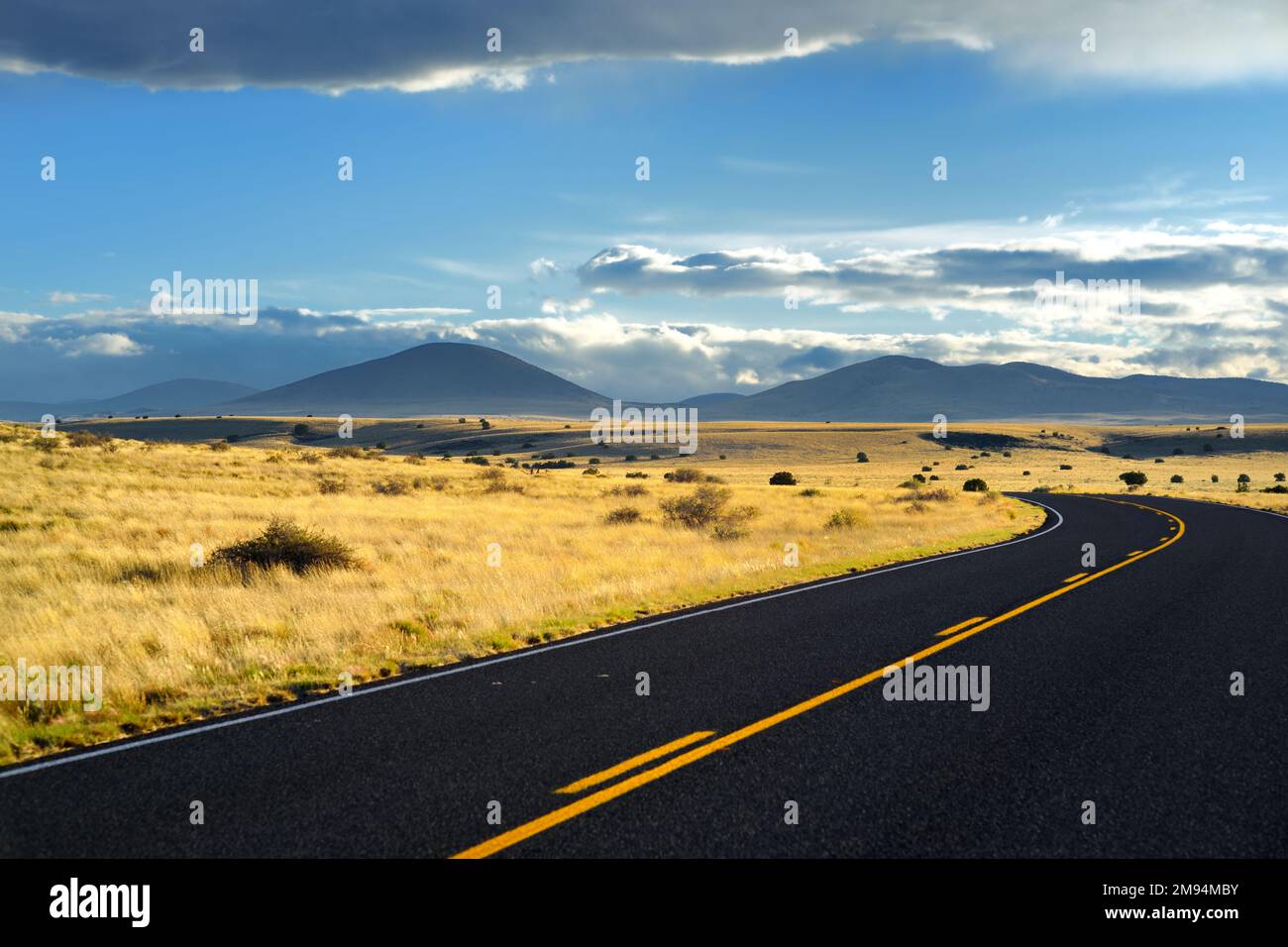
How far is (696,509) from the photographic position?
93.2 feet

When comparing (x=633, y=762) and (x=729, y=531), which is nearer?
(x=633, y=762)

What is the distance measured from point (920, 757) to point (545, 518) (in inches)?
860

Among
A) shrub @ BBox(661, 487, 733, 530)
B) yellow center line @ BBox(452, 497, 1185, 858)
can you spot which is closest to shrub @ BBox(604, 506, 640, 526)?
shrub @ BBox(661, 487, 733, 530)

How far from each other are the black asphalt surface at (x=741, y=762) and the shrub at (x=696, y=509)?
16061 millimetres

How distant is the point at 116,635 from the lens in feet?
34.0

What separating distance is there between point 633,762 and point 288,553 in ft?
38.8

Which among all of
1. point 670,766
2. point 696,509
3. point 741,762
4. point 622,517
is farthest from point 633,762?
point 696,509

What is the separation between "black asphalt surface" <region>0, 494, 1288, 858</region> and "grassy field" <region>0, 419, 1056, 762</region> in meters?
1.40

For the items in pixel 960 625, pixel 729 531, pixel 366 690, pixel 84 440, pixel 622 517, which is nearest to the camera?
pixel 366 690

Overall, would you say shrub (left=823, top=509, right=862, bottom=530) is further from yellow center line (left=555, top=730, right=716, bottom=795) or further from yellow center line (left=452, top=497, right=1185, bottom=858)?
yellow center line (left=555, top=730, right=716, bottom=795)

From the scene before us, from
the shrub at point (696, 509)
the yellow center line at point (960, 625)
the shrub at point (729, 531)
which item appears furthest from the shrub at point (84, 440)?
the yellow center line at point (960, 625)

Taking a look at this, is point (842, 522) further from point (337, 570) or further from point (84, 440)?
point (84, 440)

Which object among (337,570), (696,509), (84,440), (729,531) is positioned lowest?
(729,531)
